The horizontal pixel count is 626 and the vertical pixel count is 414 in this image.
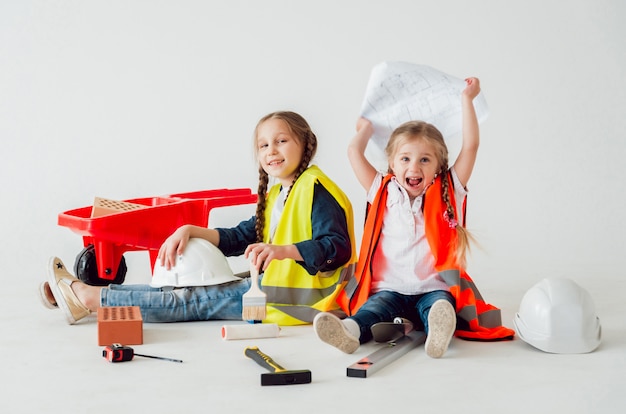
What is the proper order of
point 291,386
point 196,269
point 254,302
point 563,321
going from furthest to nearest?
point 196,269 → point 254,302 → point 563,321 → point 291,386

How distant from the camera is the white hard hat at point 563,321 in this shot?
2.72 m

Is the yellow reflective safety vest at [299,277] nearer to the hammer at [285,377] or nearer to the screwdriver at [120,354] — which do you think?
the screwdriver at [120,354]

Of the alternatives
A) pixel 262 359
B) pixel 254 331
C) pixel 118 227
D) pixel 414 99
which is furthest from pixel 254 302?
pixel 414 99

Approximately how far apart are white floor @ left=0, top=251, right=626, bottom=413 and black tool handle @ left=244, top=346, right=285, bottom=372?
2 cm

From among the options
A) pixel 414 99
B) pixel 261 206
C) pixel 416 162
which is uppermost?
pixel 414 99

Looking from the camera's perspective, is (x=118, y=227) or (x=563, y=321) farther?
(x=118, y=227)

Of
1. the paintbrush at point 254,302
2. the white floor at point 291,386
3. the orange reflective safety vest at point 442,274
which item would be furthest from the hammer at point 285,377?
the orange reflective safety vest at point 442,274

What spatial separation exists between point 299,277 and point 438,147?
0.67 metres

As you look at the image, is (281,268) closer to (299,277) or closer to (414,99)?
(299,277)

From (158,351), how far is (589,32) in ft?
12.9

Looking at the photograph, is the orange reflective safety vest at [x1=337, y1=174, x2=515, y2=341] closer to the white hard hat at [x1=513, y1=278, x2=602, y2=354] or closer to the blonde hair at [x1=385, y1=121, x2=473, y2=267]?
the blonde hair at [x1=385, y1=121, x2=473, y2=267]

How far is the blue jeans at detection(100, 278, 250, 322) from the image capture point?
322 centimetres

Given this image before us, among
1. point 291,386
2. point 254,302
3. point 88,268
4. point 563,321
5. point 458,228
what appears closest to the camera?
point 291,386

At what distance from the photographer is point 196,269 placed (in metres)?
3.21
